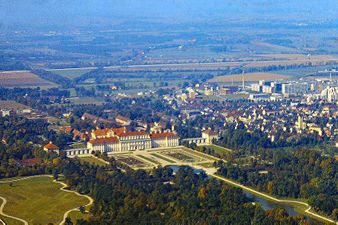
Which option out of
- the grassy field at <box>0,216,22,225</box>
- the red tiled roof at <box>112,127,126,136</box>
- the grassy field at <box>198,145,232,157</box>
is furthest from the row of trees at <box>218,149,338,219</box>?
the grassy field at <box>0,216,22,225</box>

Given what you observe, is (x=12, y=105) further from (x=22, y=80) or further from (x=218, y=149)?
(x=218, y=149)

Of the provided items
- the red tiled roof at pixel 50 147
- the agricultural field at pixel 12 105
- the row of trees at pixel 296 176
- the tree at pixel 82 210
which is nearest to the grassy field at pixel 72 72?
the agricultural field at pixel 12 105

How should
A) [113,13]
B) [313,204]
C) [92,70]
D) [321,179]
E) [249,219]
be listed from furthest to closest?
[113,13] → [92,70] → [321,179] → [313,204] → [249,219]

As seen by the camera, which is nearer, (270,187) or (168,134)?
(270,187)

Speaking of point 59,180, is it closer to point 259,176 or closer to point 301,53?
point 259,176

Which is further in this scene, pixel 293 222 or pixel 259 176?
pixel 259 176

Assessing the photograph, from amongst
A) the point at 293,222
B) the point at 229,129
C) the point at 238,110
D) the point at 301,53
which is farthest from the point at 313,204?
the point at 301,53

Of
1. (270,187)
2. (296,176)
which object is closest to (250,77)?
(296,176)
